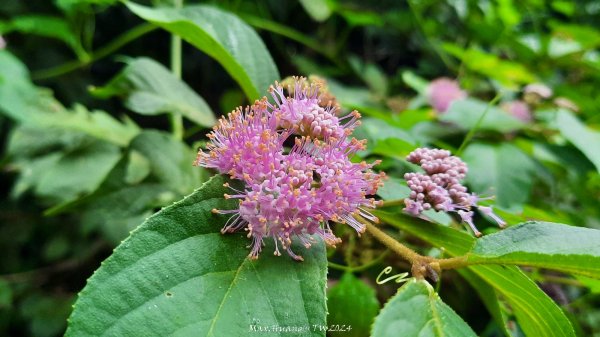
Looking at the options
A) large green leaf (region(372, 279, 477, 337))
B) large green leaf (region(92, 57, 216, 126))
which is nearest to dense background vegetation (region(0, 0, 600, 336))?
large green leaf (region(92, 57, 216, 126))

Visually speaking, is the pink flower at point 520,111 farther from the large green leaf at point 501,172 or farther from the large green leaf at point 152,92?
the large green leaf at point 152,92

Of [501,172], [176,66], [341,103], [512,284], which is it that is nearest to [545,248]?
[512,284]

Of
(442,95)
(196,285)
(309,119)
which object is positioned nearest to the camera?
(196,285)

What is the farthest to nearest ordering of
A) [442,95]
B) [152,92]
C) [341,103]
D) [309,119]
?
[442,95], [341,103], [152,92], [309,119]

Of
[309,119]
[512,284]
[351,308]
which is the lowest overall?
[351,308]

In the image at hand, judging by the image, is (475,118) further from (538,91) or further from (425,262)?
(425,262)

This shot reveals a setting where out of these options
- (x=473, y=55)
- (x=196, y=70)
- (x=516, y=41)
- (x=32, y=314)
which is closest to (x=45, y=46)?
(x=196, y=70)

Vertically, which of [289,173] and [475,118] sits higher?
[289,173]

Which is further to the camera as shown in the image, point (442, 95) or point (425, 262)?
point (442, 95)
